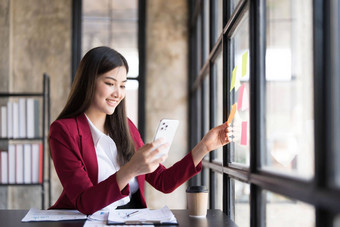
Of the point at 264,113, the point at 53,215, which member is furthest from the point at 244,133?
the point at 53,215

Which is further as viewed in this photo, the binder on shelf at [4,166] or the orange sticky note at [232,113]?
the binder on shelf at [4,166]

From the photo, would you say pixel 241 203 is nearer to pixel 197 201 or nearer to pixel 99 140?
pixel 197 201

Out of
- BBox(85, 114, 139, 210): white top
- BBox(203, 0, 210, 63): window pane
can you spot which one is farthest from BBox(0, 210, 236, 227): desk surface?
BBox(203, 0, 210, 63): window pane

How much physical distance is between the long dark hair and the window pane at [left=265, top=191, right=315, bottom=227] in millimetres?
855

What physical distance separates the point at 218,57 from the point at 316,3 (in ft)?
5.94

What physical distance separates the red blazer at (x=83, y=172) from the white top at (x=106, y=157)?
0.03m

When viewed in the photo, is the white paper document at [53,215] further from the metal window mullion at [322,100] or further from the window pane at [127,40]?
the window pane at [127,40]

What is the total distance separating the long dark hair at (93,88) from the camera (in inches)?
78.6

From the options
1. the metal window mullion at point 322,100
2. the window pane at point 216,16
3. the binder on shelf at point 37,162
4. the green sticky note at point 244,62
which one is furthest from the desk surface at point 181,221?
the binder on shelf at point 37,162

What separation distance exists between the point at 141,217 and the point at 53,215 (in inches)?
14.6

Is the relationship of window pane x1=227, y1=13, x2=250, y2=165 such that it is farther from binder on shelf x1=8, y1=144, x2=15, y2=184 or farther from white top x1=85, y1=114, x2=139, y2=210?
binder on shelf x1=8, y1=144, x2=15, y2=184

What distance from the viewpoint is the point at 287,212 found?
123cm

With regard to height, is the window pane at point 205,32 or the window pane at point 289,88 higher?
the window pane at point 205,32

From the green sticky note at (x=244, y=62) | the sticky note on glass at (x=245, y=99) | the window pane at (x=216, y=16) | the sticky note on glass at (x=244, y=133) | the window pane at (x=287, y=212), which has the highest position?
the window pane at (x=216, y=16)
